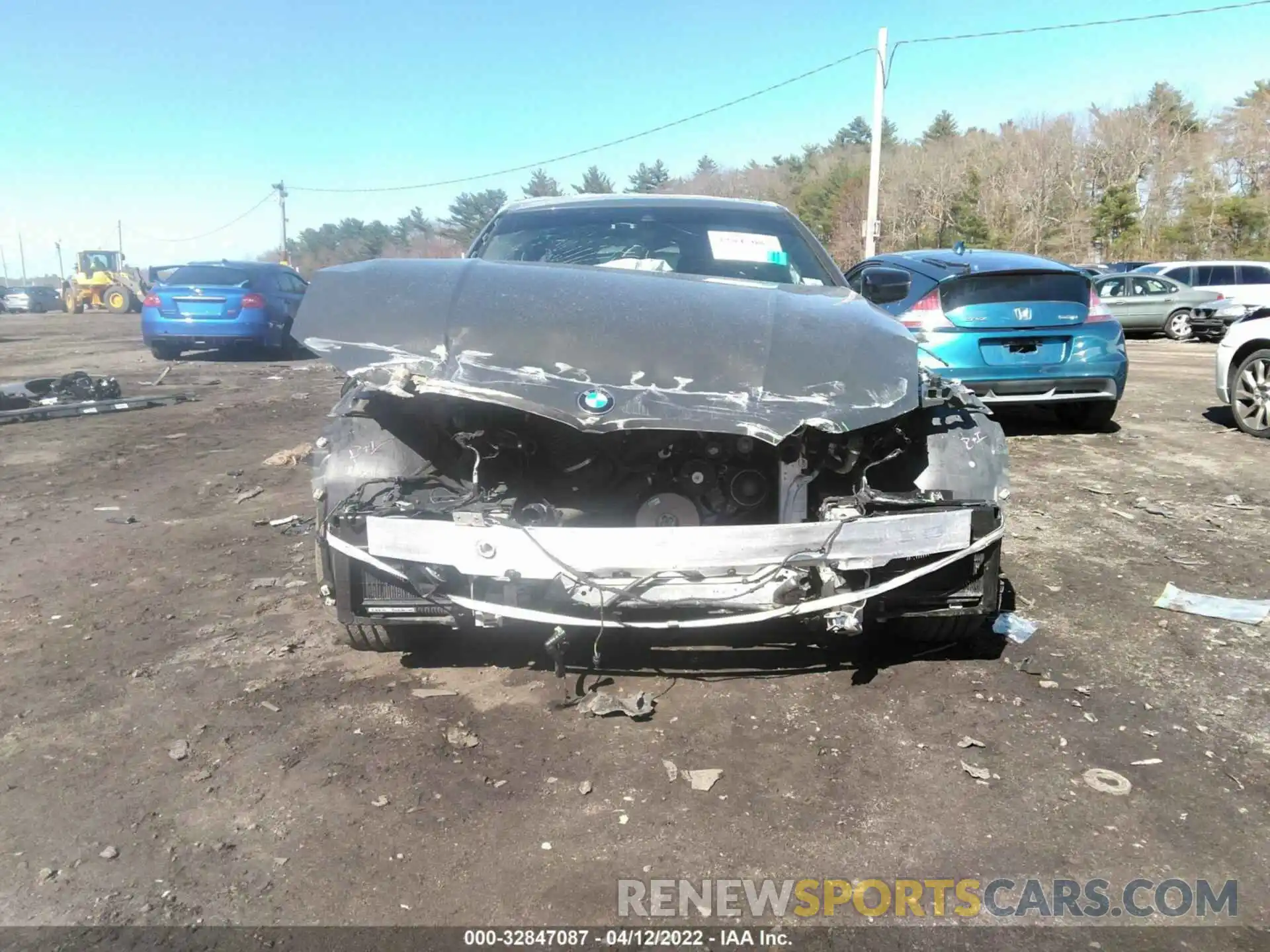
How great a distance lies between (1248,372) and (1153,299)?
487 inches

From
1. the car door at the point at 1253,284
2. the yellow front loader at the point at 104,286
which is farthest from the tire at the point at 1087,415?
the yellow front loader at the point at 104,286

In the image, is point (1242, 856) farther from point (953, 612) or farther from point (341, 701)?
point (341, 701)

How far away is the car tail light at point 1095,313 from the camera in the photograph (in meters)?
7.06

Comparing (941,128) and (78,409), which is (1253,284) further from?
(941,128)

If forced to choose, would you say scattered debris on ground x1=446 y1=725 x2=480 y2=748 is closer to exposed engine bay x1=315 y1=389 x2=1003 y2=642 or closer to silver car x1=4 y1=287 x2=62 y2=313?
exposed engine bay x1=315 y1=389 x2=1003 y2=642

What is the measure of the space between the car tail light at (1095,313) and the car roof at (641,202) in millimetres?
3492

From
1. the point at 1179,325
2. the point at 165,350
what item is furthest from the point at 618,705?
the point at 1179,325

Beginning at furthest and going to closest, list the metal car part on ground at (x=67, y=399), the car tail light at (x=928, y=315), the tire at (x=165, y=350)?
the tire at (x=165, y=350) < the metal car part on ground at (x=67, y=399) < the car tail light at (x=928, y=315)

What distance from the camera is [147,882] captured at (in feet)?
7.25

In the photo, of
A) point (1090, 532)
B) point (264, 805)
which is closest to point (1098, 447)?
point (1090, 532)

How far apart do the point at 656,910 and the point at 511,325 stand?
1.76m

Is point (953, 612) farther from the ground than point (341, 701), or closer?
farther from the ground

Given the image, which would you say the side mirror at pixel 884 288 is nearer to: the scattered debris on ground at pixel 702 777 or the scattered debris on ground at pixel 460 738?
the scattered debris on ground at pixel 702 777

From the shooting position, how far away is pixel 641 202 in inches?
183
